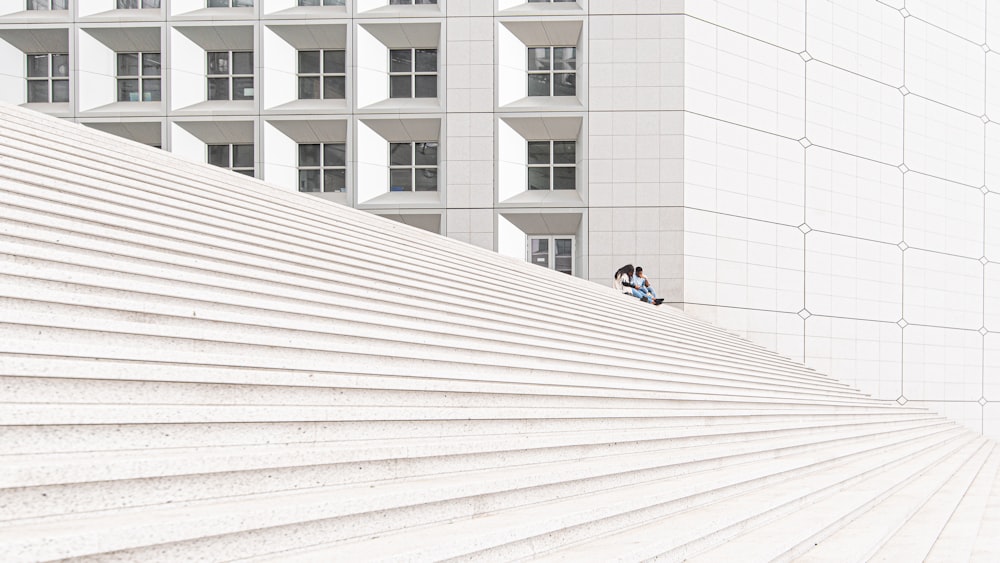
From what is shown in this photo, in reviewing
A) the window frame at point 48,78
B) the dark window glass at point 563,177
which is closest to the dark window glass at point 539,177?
the dark window glass at point 563,177

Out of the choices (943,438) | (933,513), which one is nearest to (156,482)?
(933,513)

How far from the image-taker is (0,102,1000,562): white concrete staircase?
2.74m

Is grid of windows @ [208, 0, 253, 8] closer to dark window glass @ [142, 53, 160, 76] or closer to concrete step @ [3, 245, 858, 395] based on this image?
dark window glass @ [142, 53, 160, 76]

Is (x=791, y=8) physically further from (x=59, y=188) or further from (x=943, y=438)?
(x=59, y=188)

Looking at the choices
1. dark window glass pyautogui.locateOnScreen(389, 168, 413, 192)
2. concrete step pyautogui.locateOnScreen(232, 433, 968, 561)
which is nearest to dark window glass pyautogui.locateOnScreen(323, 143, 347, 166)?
dark window glass pyautogui.locateOnScreen(389, 168, 413, 192)

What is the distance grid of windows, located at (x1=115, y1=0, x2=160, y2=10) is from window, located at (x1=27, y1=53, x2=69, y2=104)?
161 centimetres

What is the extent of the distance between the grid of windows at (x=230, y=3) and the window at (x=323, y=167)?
303 cm

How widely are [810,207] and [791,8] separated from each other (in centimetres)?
428

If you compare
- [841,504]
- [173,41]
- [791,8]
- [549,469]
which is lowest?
[841,504]

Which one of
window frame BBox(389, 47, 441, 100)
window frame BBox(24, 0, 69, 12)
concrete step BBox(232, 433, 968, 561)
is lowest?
concrete step BBox(232, 433, 968, 561)

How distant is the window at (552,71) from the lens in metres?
16.1

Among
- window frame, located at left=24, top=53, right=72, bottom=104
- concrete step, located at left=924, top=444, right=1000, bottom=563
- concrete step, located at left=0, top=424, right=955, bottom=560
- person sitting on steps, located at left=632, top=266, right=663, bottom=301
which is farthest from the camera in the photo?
window frame, located at left=24, top=53, right=72, bottom=104

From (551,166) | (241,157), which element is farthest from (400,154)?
(241,157)

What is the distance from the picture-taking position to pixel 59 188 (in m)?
5.11
